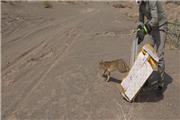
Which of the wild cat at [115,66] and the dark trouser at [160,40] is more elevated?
the dark trouser at [160,40]

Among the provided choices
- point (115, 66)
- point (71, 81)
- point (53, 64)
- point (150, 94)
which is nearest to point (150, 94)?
point (150, 94)

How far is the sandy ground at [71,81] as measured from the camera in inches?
241

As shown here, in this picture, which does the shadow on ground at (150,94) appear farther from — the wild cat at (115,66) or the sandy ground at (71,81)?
the wild cat at (115,66)

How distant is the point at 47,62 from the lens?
29.5ft

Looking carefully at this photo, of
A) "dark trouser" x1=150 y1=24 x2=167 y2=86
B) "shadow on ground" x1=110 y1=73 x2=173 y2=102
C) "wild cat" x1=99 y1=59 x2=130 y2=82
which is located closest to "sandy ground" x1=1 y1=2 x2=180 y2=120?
"shadow on ground" x1=110 y1=73 x2=173 y2=102

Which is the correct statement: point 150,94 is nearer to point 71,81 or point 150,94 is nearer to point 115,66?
point 115,66

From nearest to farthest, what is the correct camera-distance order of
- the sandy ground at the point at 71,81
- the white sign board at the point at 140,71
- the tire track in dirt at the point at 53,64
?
the white sign board at the point at 140,71 < the sandy ground at the point at 71,81 < the tire track in dirt at the point at 53,64

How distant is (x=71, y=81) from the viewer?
24.5 ft

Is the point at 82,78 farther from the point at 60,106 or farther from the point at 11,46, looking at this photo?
the point at 11,46

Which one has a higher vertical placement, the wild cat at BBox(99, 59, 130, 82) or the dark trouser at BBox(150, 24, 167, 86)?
the dark trouser at BBox(150, 24, 167, 86)

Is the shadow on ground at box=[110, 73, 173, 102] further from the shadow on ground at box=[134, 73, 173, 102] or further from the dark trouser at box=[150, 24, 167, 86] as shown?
the dark trouser at box=[150, 24, 167, 86]

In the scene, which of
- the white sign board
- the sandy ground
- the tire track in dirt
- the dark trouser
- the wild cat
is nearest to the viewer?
the white sign board

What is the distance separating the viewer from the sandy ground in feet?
20.1

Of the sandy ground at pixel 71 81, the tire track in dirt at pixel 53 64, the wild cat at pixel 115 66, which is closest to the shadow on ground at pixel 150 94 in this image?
the sandy ground at pixel 71 81
